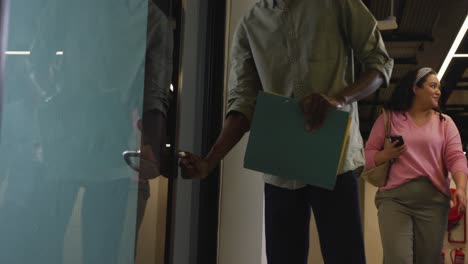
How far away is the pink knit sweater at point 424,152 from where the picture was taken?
104 inches

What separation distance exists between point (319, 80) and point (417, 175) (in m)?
1.51

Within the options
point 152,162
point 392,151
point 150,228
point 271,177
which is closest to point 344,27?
point 271,177

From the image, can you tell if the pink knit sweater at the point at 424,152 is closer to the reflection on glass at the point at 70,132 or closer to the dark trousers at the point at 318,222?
the dark trousers at the point at 318,222

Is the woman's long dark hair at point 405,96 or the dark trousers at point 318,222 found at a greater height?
the woman's long dark hair at point 405,96

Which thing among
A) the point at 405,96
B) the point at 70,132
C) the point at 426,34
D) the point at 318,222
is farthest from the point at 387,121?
the point at 426,34

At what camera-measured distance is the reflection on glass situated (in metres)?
0.81

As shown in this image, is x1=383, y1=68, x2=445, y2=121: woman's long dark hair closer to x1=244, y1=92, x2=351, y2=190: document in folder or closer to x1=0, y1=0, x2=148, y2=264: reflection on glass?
x1=244, y1=92, x2=351, y2=190: document in folder

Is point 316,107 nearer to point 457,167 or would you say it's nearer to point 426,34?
point 457,167

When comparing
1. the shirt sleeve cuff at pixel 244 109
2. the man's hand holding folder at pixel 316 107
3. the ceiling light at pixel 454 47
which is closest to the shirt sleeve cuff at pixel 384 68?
the man's hand holding folder at pixel 316 107

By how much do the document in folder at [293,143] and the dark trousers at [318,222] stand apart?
0.25 feet

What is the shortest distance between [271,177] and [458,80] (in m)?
6.55

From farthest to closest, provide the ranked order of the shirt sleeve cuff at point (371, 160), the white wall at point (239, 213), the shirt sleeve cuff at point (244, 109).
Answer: the shirt sleeve cuff at point (371, 160) → the white wall at point (239, 213) → the shirt sleeve cuff at point (244, 109)

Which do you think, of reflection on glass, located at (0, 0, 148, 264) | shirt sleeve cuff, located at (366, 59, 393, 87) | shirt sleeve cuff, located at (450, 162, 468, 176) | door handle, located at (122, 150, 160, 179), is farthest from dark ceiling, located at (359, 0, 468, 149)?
reflection on glass, located at (0, 0, 148, 264)

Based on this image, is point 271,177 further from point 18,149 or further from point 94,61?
point 18,149
